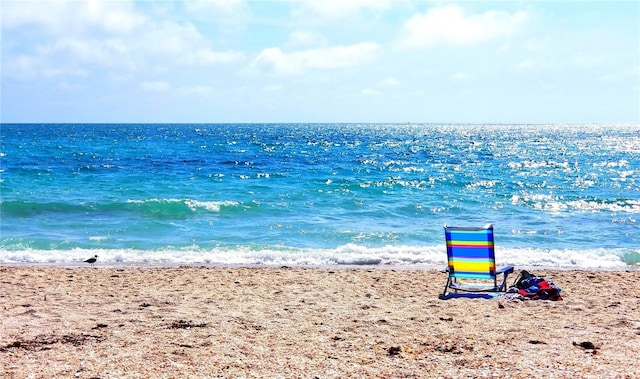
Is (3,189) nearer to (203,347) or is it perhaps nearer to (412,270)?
(412,270)

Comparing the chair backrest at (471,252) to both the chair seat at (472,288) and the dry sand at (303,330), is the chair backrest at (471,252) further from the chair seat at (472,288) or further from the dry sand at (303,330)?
the dry sand at (303,330)

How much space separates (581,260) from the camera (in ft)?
35.5

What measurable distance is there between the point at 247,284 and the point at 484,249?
3593 mm

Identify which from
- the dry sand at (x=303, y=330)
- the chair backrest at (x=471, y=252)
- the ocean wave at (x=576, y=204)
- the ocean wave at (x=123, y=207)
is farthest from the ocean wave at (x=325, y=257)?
the ocean wave at (x=576, y=204)

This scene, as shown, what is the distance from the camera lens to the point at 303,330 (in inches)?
220

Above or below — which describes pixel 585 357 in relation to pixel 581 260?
above

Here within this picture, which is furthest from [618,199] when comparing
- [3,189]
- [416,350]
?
[3,189]

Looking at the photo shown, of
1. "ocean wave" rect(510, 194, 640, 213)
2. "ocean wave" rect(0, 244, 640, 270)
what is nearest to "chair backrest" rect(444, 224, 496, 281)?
"ocean wave" rect(0, 244, 640, 270)

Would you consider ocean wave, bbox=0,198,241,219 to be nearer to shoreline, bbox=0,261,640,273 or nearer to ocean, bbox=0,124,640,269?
ocean, bbox=0,124,640,269

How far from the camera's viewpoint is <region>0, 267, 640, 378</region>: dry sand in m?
4.51

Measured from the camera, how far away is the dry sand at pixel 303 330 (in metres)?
4.51

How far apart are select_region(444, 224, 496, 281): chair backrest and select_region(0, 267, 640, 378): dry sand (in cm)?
52

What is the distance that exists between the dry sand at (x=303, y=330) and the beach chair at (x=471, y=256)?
1.49ft

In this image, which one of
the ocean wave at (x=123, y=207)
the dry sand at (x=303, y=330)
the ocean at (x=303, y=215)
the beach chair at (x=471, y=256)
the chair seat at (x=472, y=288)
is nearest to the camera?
the dry sand at (x=303, y=330)
